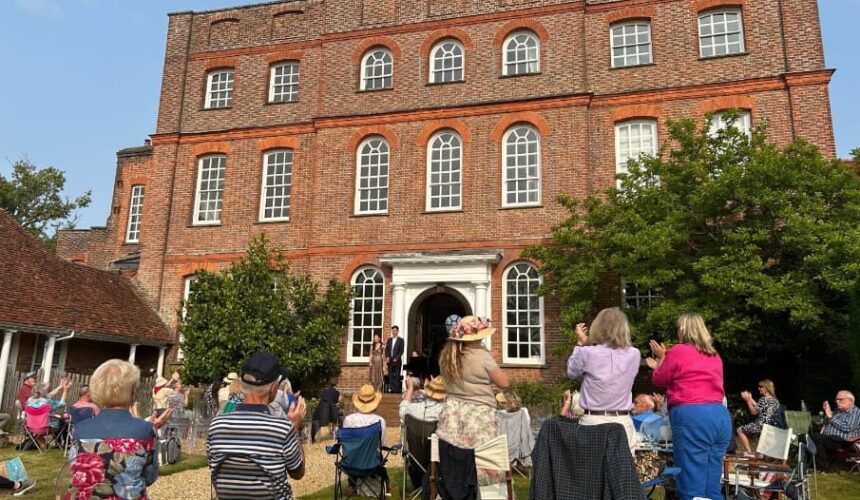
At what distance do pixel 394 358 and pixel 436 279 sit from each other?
239cm

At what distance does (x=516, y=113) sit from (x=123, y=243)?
16.0 m

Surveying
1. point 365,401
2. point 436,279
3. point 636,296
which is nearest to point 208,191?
point 436,279

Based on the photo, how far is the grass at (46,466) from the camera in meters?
8.57

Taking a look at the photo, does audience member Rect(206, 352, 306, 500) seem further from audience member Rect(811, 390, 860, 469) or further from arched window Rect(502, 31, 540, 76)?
arched window Rect(502, 31, 540, 76)

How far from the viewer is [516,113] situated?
59.3ft

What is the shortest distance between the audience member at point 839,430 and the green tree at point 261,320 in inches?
442

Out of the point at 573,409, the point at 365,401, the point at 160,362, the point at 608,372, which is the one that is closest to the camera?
the point at 608,372

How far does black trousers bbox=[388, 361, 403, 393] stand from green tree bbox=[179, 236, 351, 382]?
1.88 meters

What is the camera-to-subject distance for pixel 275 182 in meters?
20.3

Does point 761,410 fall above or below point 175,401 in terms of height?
above

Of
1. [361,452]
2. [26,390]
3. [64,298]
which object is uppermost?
[64,298]

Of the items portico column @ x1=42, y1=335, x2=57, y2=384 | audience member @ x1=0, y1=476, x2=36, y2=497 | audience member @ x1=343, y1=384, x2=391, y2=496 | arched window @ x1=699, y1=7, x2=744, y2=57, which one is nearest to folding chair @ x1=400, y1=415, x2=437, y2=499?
audience member @ x1=343, y1=384, x2=391, y2=496

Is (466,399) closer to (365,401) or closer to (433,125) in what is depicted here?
(365,401)

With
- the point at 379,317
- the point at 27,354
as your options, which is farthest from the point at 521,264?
the point at 27,354
